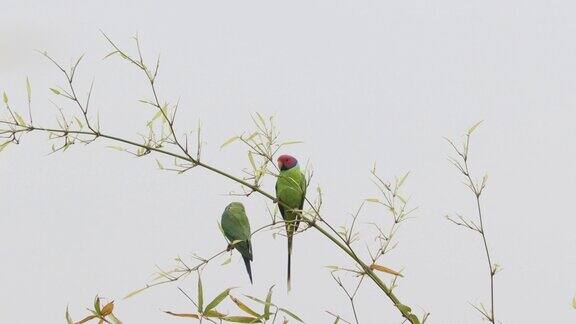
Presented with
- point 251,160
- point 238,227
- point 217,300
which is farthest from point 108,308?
point 238,227

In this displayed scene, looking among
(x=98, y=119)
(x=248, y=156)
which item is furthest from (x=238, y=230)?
(x=98, y=119)

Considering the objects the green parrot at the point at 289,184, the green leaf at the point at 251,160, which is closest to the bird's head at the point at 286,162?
the green parrot at the point at 289,184

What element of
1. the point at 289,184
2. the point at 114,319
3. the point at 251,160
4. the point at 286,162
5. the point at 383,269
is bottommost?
the point at 114,319

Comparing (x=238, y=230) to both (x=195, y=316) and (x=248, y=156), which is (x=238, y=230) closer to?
(x=248, y=156)

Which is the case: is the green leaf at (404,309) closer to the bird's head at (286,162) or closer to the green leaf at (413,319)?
the green leaf at (413,319)

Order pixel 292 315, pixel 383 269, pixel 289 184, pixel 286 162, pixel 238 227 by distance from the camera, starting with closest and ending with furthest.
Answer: pixel 292 315 < pixel 383 269 < pixel 238 227 < pixel 289 184 < pixel 286 162

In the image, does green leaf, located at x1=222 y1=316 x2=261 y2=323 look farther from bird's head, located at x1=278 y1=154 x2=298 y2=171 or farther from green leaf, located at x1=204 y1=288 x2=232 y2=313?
bird's head, located at x1=278 y1=154 x2=298 y2=171

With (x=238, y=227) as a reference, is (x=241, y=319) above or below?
below

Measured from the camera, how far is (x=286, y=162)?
7.29 ft

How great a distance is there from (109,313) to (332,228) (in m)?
0.31

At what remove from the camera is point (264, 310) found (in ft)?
3.08

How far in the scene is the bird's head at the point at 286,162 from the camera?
7.24 ft

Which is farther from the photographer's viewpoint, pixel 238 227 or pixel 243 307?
pixel 238 227

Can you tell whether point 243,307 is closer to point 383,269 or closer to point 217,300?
point 217,300
